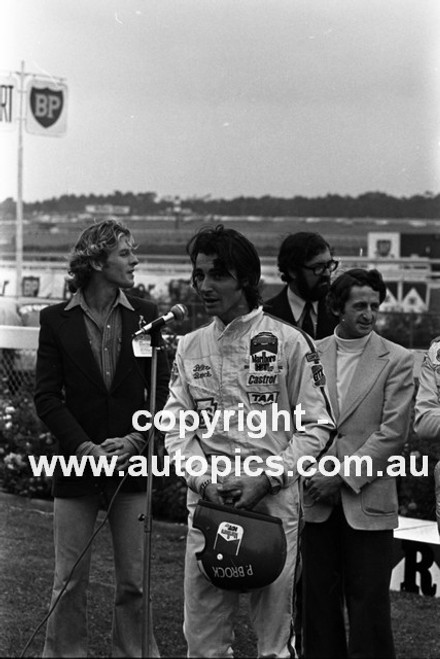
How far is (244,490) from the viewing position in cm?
309

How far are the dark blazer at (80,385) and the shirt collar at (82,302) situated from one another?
0.02 m

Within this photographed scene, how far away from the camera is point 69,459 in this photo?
3729 millimetres

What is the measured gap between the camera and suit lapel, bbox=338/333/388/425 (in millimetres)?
3850

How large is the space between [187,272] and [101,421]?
4046mm

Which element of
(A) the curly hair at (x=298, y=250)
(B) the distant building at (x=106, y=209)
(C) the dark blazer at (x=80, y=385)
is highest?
(B) the distant building at (x=106, y=209)

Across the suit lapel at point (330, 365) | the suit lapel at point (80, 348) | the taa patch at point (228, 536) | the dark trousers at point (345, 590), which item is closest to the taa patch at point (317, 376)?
the taa patch at point (228, 536)

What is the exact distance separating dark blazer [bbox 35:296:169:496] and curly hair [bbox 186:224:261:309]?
659 millimetres

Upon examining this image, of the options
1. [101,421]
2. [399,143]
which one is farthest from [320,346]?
[399,143]

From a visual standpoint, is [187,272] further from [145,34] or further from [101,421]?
[101,421]

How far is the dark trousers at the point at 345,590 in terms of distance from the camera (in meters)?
3.71

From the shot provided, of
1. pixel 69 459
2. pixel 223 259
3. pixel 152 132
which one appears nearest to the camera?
pixel 223 259

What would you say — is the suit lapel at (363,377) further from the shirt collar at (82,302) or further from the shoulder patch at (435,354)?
the shirt collar at (82,302)

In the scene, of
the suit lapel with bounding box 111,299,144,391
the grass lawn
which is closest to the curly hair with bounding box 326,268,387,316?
the suit lapel with bounding box 111,299,144,391

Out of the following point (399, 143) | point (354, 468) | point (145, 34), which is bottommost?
point (354, 468)
